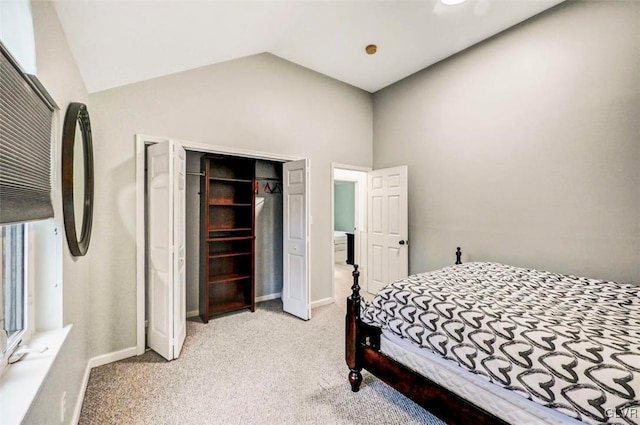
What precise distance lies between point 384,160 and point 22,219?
13.1 ft

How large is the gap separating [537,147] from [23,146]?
3.79 meters

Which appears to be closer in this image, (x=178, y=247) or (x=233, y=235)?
(x=178, y=247)

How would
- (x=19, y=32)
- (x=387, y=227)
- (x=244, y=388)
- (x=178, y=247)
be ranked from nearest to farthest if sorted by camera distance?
(x=19, y=32), (x=244, y=388), (x=178, y=247), (x=387, y=227)

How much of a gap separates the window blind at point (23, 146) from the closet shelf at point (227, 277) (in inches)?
88.2

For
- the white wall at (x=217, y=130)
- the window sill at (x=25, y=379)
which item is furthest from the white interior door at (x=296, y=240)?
the window sill at (x=25, y=379)

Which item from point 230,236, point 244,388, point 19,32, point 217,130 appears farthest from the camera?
point 230,236

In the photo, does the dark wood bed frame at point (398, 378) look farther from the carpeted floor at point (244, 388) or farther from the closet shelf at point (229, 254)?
the closet shelf at point (229, 254)

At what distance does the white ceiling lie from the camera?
176 centimetres

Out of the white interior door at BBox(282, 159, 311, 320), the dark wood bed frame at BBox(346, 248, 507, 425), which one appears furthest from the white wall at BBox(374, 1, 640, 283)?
the dark wood bed frame at BBox(346, 248, 507, 425)

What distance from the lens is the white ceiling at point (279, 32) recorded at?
5.77 feet

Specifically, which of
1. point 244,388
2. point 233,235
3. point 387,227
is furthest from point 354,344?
point 233,235

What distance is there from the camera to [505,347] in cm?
131

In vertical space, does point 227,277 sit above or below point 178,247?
below

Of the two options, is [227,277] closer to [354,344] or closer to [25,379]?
[354,344]
